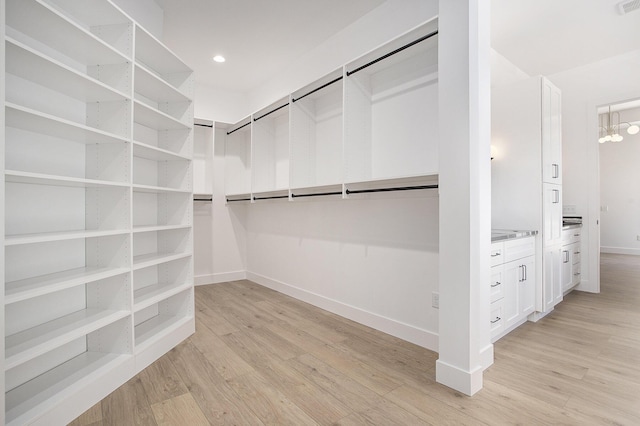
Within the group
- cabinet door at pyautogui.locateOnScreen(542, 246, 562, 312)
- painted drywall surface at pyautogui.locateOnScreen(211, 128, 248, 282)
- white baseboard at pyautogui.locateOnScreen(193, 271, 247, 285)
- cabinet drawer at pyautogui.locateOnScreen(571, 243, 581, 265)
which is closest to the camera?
cabinet door at pyautogui.locateOnScreen(542, 246, 562, 312)

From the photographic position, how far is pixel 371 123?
9.45 ft

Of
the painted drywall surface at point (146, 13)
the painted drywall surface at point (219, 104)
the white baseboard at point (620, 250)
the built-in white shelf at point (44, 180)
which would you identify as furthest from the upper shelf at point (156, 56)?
the white baseboard at point (620, 250)

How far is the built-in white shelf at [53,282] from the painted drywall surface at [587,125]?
206 inches

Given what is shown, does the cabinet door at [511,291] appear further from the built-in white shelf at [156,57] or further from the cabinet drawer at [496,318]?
the built-in white shelf at [156,57]

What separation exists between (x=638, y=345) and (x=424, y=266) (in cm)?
179

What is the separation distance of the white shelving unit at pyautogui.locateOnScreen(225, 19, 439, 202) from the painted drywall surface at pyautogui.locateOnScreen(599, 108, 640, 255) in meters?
7.40

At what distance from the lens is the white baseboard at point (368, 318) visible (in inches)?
95.6

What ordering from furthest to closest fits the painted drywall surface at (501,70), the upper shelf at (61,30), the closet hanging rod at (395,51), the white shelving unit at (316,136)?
the painted drywall surface at (501,70) < the white shelving unit at (316,136) < the closet hanging rod at (395,51) < the upper shelf at (61,30)

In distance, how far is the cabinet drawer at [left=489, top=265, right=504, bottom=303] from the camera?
242cm

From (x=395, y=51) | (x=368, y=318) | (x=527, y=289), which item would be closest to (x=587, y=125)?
(x=527, y=289)

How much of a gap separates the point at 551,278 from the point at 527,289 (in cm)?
59

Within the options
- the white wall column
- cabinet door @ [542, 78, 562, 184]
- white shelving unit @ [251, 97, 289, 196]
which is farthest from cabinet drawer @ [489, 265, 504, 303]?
white shelving unit @ [251, 97, 289, 196]

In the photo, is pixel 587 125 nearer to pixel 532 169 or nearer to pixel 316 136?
pixel 532 169

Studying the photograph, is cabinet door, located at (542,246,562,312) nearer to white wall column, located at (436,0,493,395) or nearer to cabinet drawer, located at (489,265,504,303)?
cabinet drawer, located at (489,265,504,303)
